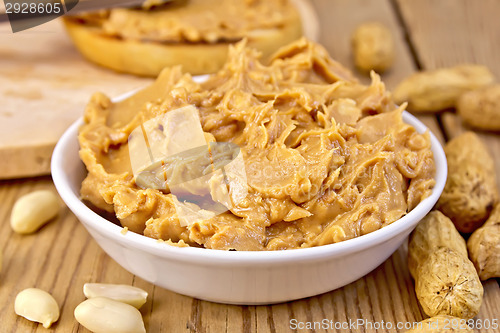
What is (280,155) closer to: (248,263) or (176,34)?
(248,263)

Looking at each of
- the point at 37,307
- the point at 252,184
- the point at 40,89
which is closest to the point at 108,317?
the point at 37,307

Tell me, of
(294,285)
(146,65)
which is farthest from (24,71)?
(294,285)

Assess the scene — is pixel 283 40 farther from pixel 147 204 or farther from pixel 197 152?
pixel 147 204

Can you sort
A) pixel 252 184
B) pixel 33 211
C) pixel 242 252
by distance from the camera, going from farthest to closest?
pixel 33 211 → pixel 252 184 → pixel 242 252

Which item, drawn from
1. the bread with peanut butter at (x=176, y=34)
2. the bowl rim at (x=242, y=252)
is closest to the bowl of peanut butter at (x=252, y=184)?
the bowl rim at (x=242, y=252)

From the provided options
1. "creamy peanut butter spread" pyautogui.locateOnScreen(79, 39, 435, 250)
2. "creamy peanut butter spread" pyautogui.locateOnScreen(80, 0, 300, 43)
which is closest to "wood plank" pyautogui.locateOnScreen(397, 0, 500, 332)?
"creamy peanut butter spread" pyautogui.locateOnScreen(80, 0, 300, 43)

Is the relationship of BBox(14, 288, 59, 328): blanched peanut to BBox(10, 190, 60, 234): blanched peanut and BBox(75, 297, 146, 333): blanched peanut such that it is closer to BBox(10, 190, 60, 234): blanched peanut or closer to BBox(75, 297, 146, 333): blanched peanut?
BBox(75, 297, 146, 333): blanched peanut
